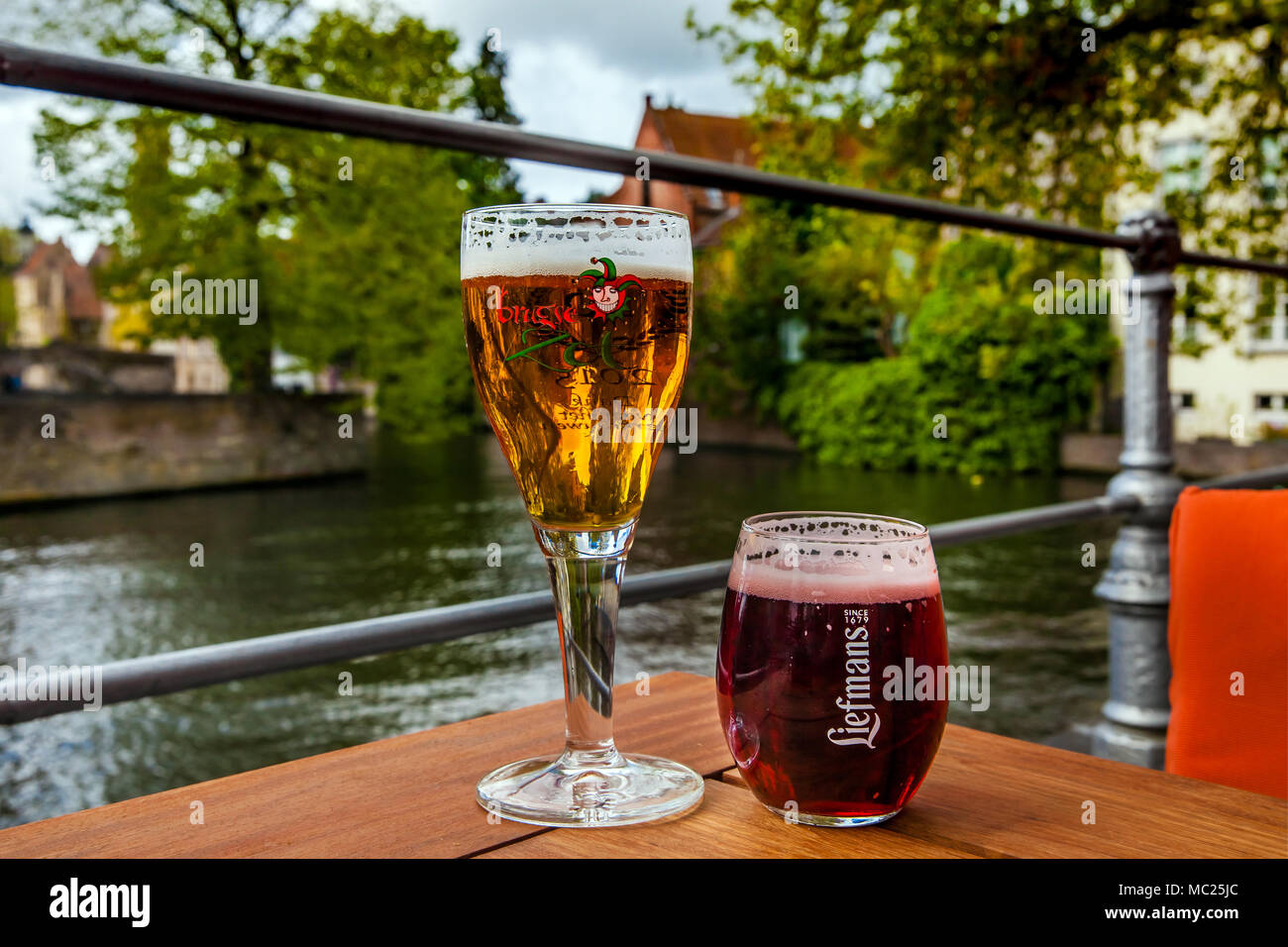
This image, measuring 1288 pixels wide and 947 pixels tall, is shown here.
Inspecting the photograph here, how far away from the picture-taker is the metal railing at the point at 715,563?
2.56 feet

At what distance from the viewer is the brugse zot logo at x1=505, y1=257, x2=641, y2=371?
1.95 ft

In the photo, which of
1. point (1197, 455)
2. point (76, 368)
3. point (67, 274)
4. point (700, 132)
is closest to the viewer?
point (1197, 455)

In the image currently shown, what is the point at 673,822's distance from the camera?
21.0 inches

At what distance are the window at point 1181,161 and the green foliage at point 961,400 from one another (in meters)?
2.87

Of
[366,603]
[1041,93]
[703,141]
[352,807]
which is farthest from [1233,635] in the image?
[703,141]

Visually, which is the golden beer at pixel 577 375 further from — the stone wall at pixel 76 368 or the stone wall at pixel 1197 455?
the stone wall at pixel 76 368

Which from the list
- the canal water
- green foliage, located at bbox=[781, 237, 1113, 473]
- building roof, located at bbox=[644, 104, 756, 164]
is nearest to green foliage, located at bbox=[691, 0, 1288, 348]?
the canal water

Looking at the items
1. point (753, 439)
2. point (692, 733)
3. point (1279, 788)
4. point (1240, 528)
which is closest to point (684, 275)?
point (692, 733)

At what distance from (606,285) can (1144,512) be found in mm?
1547

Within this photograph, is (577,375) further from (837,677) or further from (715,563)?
(715,563)

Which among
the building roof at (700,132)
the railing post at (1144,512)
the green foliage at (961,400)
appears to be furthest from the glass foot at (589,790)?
the building roof at (700,132)

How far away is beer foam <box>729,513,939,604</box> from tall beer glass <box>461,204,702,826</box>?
0.26 ft
